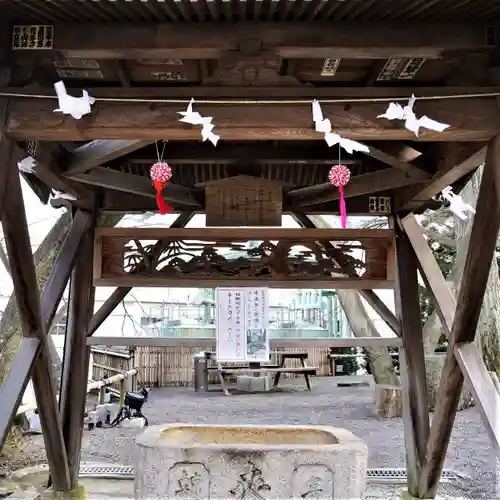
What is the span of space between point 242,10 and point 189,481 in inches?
135

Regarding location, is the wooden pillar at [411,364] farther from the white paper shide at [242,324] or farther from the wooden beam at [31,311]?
the wooden beam at [31,311]

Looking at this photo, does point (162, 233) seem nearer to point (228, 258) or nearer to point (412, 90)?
point (228, 258)

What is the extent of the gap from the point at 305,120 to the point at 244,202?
6.72 ft

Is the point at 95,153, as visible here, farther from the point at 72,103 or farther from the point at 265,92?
the point at 265,92

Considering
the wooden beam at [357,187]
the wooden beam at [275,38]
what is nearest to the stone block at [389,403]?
the wooden beam at [357,187]

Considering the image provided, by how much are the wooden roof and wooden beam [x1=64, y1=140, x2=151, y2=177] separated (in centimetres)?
99

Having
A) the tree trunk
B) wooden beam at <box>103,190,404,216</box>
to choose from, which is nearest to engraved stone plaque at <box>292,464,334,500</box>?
wooden beam at <box>103,190,404,216</box>

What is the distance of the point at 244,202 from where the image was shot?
5.01 m

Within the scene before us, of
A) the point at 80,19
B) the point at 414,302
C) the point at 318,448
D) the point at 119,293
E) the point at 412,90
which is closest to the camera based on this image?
the point at 80,19

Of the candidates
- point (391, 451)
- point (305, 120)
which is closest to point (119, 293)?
point (305, 120)

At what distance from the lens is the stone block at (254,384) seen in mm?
12883

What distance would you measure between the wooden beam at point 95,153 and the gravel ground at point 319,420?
4129 millimetres

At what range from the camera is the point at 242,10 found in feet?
9.28

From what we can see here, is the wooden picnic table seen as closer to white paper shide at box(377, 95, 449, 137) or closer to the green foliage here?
the green foliage
